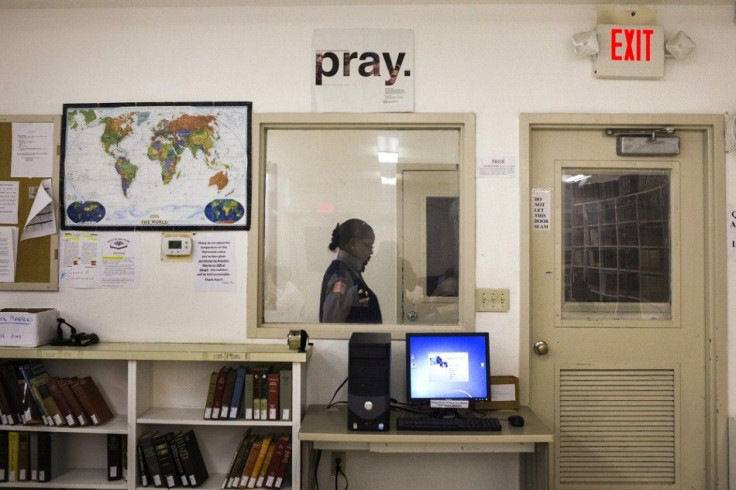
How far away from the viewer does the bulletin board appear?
8.44 feet

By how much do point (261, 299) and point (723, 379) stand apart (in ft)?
7.88

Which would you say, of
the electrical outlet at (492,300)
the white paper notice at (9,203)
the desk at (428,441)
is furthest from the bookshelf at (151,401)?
the electrical outlet at (492,300)

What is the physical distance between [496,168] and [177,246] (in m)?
1.71

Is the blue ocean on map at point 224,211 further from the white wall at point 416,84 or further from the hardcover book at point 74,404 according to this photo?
the hardcover book at point 74,404

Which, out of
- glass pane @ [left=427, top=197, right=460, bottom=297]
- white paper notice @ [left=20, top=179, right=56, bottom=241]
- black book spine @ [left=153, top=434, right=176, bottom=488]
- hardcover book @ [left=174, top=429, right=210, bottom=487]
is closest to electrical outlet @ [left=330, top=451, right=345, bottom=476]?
hardcover book @ [left=174, top=429, right=210, bottom=487]

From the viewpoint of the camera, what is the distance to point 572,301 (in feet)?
8.43

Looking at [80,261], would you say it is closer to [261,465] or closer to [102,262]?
[102,262]

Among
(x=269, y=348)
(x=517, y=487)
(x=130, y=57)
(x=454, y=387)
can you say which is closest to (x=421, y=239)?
(x=454, y=387)

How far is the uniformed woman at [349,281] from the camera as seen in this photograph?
257cm

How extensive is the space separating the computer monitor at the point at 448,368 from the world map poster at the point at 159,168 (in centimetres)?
113

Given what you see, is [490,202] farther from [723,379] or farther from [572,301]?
[723,379]

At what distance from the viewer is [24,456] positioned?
2.31 metres

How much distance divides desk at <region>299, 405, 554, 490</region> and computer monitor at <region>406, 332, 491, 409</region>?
18 centimetres

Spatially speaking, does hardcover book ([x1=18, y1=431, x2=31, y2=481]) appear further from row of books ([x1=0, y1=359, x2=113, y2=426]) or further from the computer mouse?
the computer mouse
